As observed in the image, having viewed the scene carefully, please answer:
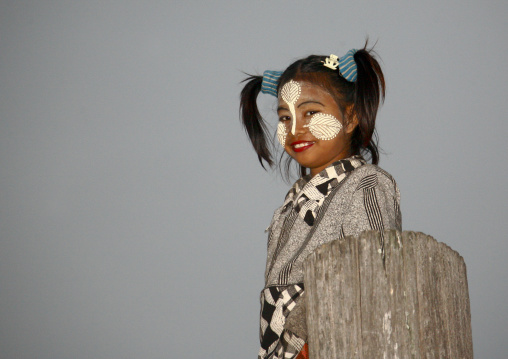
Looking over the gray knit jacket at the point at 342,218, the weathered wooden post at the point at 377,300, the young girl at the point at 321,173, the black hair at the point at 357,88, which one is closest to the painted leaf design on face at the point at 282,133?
the young girl at the point at 321,173

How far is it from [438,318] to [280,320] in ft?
1.33

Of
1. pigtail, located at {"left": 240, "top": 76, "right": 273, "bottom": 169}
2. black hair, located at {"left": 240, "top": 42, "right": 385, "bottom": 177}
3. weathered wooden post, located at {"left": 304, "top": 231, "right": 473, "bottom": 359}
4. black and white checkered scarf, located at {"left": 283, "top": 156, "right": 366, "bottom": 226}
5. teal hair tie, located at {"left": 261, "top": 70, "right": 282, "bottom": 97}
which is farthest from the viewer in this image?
pigtail, located at {"left": 240, "top": 76, "right": 273, "bottom": 169}

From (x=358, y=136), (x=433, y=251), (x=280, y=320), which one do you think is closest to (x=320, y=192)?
(x=358, y=136)

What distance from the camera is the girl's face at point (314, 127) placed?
1.69 metres

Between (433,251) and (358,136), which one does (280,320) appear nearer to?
(433,251)

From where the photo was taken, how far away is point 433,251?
3.55 ft

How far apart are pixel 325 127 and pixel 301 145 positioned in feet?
0.30

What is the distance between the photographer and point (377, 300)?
3.36ft

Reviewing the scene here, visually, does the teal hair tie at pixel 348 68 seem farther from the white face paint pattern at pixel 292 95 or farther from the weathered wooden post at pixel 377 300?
the weathered wooden post at pixel 377 300

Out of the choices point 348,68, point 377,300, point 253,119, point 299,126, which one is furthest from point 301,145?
point 377,300

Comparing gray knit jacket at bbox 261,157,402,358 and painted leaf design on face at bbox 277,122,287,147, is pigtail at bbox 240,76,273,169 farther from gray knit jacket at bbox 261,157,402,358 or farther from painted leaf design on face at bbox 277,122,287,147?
gray knit jacket at bbox 261,157,402,358

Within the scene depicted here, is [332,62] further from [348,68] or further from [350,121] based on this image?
[350,121]

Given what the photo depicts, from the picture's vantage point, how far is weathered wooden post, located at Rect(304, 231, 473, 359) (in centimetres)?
102

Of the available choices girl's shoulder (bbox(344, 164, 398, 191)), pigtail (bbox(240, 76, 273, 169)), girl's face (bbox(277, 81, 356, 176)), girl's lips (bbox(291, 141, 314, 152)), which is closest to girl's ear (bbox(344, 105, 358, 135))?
girl's face (bbox(277, 81, 356, 176))
